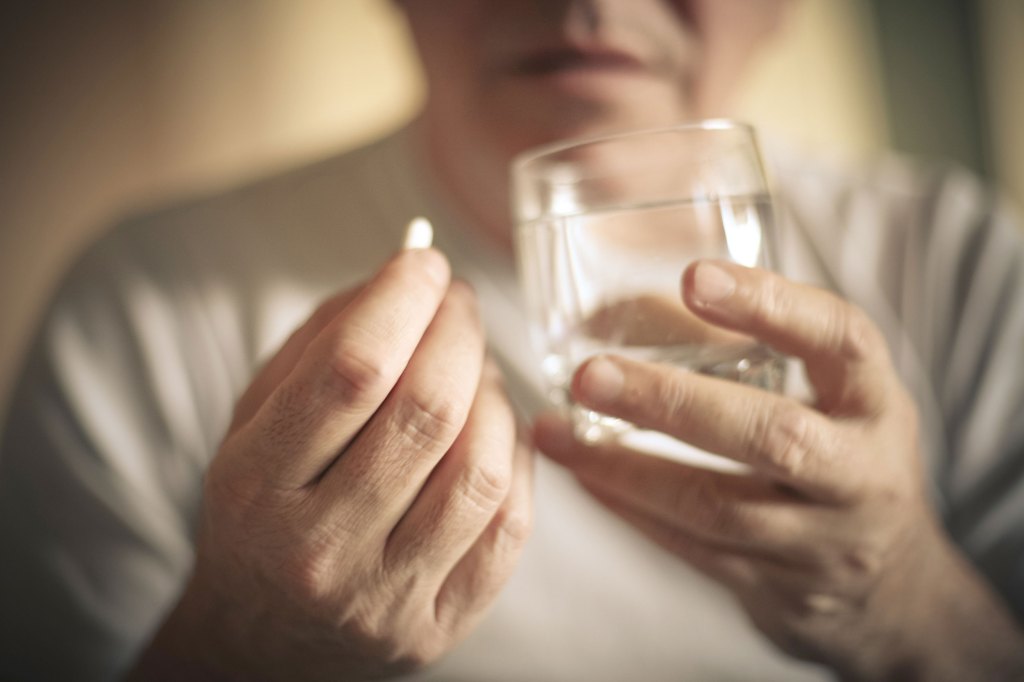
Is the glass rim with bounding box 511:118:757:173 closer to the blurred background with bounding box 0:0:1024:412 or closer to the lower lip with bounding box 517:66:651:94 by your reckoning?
the lower lip with bounding box 517:66:651:94

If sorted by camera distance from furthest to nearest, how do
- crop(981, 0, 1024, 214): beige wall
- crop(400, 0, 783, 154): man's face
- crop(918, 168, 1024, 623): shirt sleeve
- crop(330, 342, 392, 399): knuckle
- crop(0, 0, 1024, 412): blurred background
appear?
crop(981, 0, 1024, 214): beige wall, crop(0, 0, 1024, 412): blurred background, crop(918, 168, 1024, 623): shirt sleeve, crop(400, 0, 783, 154): man's face, crop(330, 342, 392, 399): knuckle

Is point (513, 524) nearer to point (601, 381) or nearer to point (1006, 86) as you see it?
point (601, 381)

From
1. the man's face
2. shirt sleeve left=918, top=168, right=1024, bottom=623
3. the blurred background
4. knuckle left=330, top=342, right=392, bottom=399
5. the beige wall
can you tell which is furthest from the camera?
the beige wall

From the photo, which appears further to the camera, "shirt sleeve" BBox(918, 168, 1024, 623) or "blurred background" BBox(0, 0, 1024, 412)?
"blurred background" BBox(0, 0, 1024, 412)

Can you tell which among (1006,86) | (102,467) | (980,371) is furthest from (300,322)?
(1006,86)

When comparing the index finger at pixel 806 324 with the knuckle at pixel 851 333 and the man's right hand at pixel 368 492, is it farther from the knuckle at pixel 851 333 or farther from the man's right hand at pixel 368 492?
the man's right hand at pixel 368 492

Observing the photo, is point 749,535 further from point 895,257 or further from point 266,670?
point 895,257

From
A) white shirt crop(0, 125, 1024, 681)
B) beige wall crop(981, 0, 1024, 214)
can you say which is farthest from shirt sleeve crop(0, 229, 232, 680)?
beige wall crop(981, 0, 1024, 214)

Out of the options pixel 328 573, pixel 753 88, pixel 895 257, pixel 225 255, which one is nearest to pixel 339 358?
pixel 328 573
